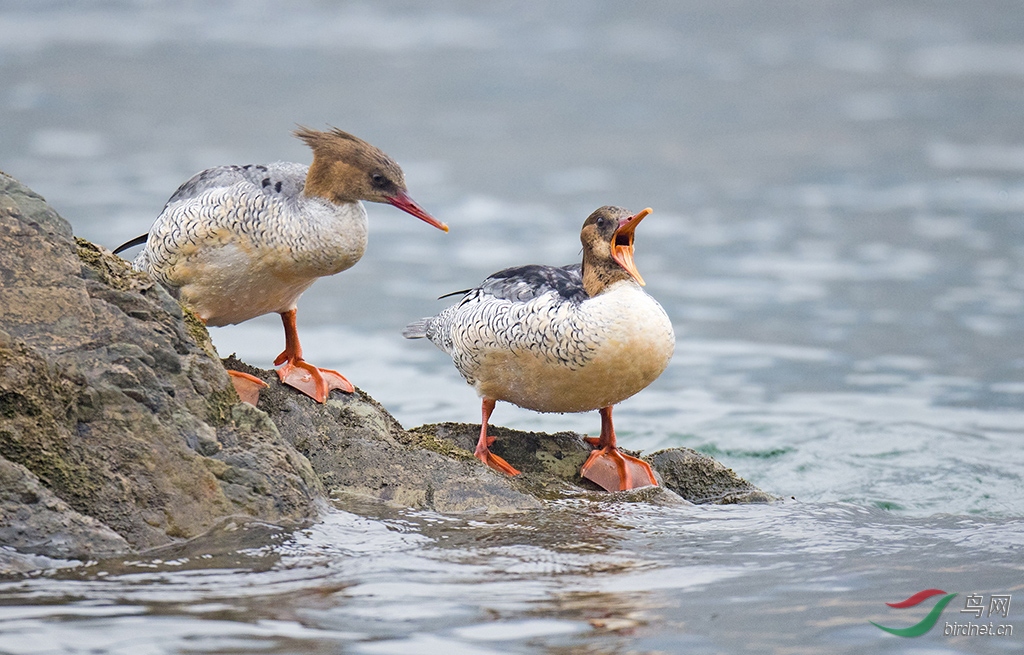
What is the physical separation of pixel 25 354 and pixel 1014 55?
94.4 feet

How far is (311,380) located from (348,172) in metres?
0.98

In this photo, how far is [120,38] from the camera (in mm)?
30609

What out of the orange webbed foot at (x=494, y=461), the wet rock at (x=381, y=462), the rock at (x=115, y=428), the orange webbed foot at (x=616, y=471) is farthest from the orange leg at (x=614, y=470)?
the rock at (x=115, y=428)

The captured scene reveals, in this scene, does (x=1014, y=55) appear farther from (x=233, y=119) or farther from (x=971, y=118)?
(x=233, y=119)

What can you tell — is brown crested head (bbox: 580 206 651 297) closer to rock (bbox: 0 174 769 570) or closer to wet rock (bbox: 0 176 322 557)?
rock (bbox: 0 174 769 570)

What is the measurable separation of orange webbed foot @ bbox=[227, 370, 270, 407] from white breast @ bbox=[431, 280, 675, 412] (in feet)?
3.26

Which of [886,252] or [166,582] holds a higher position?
[886,252]

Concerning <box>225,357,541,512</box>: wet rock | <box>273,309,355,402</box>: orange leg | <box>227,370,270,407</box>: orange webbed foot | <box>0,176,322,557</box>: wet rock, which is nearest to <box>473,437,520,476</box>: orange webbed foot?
<box>225,357,541,512</box>: wet rock

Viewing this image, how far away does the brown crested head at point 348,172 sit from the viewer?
19.6 feet

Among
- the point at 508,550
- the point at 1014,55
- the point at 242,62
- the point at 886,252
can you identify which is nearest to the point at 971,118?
the point at 1014,55

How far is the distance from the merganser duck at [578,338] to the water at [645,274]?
48 cm

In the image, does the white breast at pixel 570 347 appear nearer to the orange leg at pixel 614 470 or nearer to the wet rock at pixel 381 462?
the orange leg at pixel 614 470

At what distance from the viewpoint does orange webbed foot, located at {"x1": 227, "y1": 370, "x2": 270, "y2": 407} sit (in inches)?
218

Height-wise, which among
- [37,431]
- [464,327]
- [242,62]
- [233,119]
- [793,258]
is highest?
[242,62]
